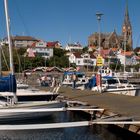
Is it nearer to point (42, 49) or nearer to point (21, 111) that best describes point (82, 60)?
point (42, 49)

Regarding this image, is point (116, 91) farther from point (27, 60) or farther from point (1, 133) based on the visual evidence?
point (27, 60)

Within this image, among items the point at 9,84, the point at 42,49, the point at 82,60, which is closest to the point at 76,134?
the point at 9,84

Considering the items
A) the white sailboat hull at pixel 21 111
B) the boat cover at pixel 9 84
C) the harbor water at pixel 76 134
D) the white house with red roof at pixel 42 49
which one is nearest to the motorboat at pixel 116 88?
the boat cover at pixel 9 84

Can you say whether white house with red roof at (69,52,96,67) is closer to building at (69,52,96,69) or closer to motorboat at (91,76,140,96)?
building at (69,52,96,69)

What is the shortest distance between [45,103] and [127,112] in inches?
173

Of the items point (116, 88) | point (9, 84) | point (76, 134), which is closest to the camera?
point (76, 134)

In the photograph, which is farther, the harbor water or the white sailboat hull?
the white sailboat hull

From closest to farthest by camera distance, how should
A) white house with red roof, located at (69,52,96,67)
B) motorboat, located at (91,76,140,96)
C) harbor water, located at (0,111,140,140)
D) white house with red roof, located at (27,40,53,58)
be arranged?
harbor water, located at (0,111,140,140), motorboat, located at (91,76,140,96), white house with red roof, located at (69,52,96,67), white house with red roof, located at (27,40,53,58)

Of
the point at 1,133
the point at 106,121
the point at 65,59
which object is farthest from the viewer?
the point at 65,59

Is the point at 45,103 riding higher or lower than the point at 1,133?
higher

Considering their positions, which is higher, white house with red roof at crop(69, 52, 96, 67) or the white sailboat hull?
white house with red roof at crop(69, 52, 96, 67)

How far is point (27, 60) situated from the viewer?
118m

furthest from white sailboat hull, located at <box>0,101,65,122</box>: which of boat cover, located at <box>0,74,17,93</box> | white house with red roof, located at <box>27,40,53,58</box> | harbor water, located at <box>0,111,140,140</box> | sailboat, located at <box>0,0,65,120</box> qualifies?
white house with red roof, located at <box>27,40,53,58</box>

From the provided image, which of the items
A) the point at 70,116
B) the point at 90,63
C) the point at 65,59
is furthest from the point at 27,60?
the point at 70,116
